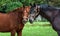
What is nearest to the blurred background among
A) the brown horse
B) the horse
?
the brown horse

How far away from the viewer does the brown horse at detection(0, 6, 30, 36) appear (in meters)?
10.1

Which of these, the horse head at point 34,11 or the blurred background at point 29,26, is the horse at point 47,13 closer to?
the horse head at point 34,11

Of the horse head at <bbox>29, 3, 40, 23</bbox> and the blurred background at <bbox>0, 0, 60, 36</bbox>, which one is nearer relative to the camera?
the horse head at <bbox>29, 3, 40, 23</bbox>

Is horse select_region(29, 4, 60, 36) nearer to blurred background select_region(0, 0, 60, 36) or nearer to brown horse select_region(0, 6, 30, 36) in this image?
brown horse select_region(0, 6, 30, 36)

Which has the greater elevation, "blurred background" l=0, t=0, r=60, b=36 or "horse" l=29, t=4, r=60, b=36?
"horse" l=29, t=4, r=60, b=36

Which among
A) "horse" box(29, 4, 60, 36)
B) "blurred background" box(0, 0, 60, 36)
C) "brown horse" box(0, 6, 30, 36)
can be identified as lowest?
"blurred background" box(0, 0, 60, 36)

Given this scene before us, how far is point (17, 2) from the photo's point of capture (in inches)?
914

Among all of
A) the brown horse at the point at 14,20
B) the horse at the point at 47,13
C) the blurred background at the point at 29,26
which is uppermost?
the horse at the point at 47,13

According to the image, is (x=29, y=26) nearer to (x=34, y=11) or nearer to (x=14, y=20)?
(x=14, y=20)

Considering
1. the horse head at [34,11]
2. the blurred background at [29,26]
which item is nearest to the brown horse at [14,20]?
the horse head at [34,11]

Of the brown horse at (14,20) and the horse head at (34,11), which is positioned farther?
the brown horse at (14,20)

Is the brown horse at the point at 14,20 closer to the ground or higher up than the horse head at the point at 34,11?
closer to the ground

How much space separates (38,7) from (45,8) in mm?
332

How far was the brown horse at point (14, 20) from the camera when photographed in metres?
10.1
